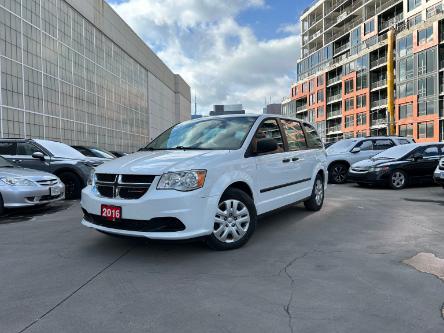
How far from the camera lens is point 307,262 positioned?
427cm

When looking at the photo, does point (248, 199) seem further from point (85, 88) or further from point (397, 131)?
point (397, 131)

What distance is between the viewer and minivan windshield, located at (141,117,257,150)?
5160 millimetres

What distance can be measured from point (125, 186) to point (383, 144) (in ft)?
40.1

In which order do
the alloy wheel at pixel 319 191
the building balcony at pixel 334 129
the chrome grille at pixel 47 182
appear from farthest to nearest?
the building balcony at pixel 334 129 < the chrome grille at pixel 47 182 < the alloy wheel at pixel 319 191

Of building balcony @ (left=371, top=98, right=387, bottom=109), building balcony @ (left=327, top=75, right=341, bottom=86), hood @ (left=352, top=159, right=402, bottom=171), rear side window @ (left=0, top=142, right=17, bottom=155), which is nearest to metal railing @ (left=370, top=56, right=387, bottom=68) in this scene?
building balcony @ (left=371, top=98, right=387, bottom=109)

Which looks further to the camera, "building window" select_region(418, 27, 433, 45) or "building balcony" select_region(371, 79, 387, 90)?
"building balcony" select_region(371, 79, 387, 90)

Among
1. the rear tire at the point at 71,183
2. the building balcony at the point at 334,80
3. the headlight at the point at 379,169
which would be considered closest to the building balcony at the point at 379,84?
the building balcony at the point at 334,80

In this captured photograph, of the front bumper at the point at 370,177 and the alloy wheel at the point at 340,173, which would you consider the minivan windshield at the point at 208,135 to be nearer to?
the front bumper at the point at 370,177

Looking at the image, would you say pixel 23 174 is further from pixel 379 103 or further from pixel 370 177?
pixel 379 103

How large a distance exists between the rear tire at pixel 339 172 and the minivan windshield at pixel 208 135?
8.56 metres

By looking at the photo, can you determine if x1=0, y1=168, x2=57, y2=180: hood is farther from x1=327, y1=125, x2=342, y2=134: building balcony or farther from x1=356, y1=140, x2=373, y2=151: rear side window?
x1=327, y1=125, x2=342, y2=134: building balcony

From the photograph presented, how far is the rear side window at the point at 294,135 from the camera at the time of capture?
6242 millimetres

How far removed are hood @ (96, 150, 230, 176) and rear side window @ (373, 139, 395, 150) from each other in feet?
35.9

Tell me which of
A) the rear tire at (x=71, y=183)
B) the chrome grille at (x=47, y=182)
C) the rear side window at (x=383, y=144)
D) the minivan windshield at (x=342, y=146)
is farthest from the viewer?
the rear side window at (x=383, y=144)
